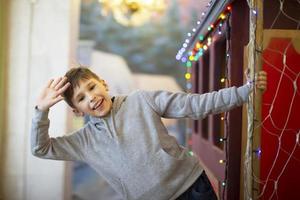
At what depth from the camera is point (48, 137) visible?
84cm

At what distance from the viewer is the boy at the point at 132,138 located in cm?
81

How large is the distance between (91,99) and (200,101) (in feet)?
0.84

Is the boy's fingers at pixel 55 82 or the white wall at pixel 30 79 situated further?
the white wall at pixel 30 79

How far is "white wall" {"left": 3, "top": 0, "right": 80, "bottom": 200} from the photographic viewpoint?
4.91 feet

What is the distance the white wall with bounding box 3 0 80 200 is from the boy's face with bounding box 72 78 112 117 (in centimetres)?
73

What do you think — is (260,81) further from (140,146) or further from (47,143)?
(47,143)

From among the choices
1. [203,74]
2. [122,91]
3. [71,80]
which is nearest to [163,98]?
[71,80]

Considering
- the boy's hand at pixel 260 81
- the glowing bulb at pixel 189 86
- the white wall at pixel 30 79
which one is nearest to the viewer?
the boy's hand at pixel 260 81

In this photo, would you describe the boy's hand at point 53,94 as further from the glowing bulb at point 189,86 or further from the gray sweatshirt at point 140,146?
the glowing bulb at point 189,86

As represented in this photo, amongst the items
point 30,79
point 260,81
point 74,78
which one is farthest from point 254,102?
point 30,79

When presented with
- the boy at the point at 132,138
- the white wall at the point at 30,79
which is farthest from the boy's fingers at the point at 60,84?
the white wall at the point at 30,79

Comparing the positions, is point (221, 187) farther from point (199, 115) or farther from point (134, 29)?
point (134, 29)

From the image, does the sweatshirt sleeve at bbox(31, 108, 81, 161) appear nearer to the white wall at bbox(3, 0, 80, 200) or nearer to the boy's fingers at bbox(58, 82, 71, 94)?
the boy's fingers at bbox(58, 82, 71, 94)

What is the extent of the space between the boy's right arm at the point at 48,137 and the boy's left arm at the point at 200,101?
215mm
